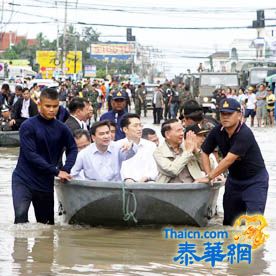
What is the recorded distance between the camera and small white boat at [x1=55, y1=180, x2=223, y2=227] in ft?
35.0

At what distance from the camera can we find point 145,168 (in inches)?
432

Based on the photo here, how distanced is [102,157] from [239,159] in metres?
1.66

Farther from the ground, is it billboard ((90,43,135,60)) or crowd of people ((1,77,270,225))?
billboard ((90,43,135,60))

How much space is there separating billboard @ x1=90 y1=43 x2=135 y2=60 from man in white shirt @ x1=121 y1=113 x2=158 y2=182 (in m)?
128

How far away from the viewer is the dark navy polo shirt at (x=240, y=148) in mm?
10039

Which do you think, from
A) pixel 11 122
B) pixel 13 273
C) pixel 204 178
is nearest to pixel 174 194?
pixel 204 178

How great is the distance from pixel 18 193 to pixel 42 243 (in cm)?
58

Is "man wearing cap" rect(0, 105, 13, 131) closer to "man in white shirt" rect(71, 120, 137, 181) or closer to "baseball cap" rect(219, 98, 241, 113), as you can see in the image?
"man in white shirt" rect(71, 120, 137, 181)

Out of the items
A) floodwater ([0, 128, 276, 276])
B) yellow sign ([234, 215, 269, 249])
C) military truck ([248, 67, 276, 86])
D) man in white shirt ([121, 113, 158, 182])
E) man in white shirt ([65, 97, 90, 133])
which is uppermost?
military truck ([248, 67, 276, 86])

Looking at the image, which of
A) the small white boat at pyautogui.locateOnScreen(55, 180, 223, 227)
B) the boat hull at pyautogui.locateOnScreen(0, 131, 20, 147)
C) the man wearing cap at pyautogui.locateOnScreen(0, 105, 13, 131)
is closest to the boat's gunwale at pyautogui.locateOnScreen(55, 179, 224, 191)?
the small white boat at pyautogui.locateOnScreen(55, 180, 223, 227)

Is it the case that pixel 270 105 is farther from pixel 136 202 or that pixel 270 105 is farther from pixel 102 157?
pixel 136 202

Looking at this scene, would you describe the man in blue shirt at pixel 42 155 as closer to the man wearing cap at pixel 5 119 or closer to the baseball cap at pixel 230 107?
the baseball cap at pixel 230 107

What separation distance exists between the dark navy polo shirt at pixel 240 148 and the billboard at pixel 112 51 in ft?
421

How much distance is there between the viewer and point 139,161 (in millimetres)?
10898
